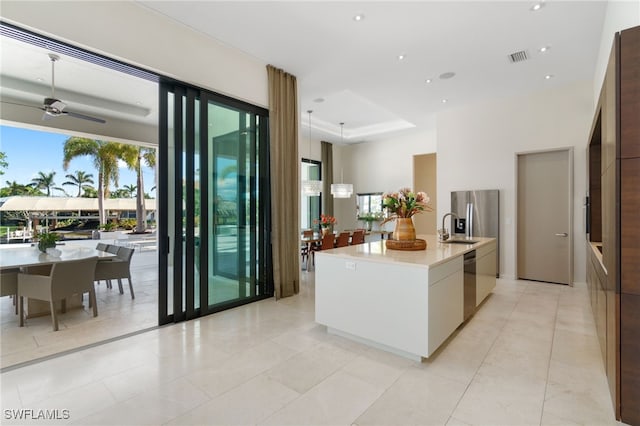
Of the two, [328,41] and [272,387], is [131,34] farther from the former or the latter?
[272,387]

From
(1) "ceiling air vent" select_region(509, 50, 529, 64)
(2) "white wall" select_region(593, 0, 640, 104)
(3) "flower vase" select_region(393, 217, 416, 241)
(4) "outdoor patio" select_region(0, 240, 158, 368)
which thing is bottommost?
(4) "outdoor patio" select_region(0, 240, 158, 368)

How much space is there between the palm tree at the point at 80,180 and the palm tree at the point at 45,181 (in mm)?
270

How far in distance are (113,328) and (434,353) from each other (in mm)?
3490

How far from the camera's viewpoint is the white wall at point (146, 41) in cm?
254

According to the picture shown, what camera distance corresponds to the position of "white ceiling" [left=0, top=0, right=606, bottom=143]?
3.22m

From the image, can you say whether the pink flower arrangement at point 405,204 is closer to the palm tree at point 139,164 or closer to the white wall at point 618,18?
the white wall at point 618,18

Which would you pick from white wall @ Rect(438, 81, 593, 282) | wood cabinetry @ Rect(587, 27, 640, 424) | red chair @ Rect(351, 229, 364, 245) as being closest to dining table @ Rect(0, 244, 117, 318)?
red chair @ Rect(351, 229, 364, 245)

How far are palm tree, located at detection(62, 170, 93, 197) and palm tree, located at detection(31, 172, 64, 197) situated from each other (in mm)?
270

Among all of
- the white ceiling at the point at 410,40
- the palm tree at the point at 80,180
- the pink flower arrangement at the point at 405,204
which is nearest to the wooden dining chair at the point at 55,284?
the white ceiling at the point at 410,40

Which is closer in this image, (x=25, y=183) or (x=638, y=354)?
(x=638, y=354)

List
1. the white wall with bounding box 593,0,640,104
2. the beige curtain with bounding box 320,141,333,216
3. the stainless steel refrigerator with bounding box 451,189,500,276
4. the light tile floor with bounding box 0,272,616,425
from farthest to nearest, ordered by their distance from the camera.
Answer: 1. the beige curtain with bounding box 320,141,333,216
2. the stainless steel refrigerator with bounding box 451,189,500,276
3. the white wall with bounding box 593,0,640,104
4. the light tile floor with bounding box 0,272,616,425

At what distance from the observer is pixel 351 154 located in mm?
9875

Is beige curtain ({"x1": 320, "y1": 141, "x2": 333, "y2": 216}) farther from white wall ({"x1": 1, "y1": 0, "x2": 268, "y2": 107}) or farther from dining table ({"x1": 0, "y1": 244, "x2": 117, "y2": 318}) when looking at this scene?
dining table ({"x1": 0, "y1": 244, "x2": 117, "y2": 318})

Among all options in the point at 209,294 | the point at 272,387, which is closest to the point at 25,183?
the point at 209,294
